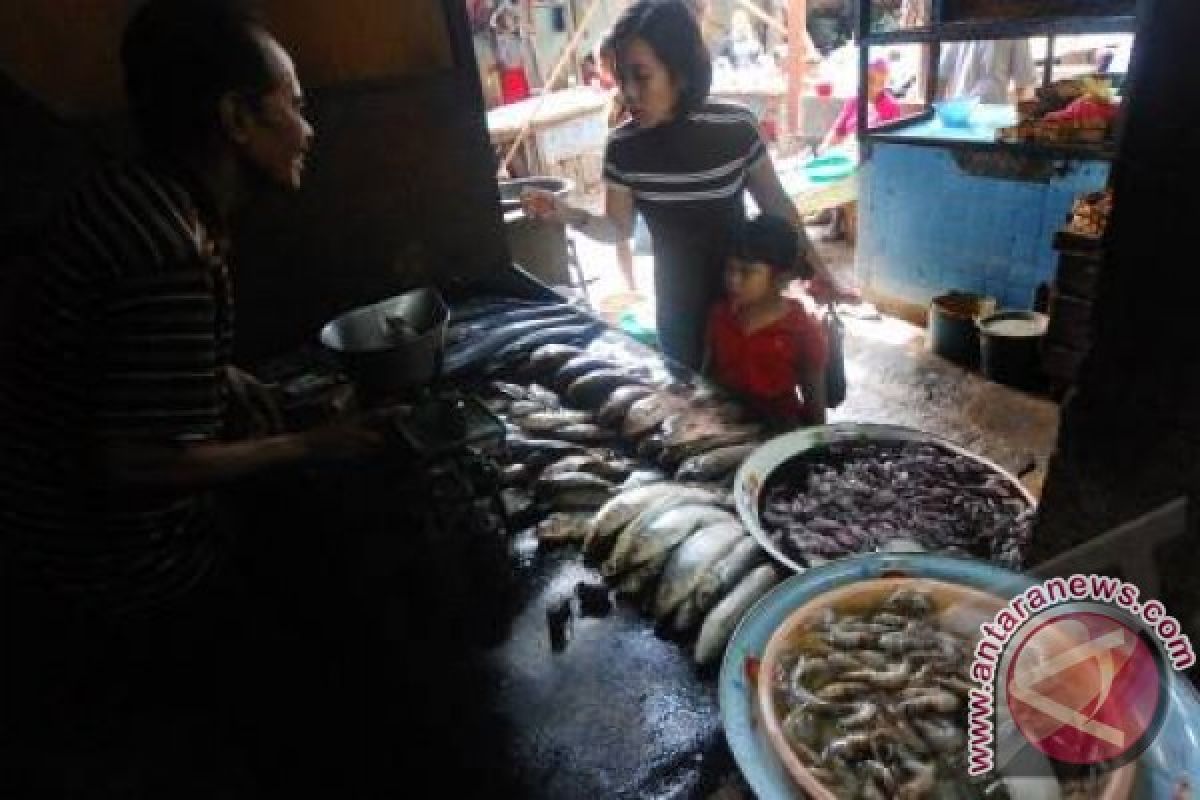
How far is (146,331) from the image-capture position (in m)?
1.67

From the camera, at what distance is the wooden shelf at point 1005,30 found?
5695 millimetres

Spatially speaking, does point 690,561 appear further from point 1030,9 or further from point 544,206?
point 1030,9

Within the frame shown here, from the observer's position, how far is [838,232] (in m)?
11.2

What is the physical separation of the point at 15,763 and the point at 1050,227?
26.2ft

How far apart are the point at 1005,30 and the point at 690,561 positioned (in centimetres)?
621

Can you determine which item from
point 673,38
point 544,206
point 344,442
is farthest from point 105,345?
point 544,206

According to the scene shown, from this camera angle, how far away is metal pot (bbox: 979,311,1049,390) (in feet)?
22.1

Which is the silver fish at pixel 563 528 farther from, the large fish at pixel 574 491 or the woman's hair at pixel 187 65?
the woman's hair at pixel 187 65

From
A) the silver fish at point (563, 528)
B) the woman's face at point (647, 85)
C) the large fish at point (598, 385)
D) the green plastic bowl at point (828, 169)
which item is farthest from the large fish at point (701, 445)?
the green plastic bowl at point (828, 169)

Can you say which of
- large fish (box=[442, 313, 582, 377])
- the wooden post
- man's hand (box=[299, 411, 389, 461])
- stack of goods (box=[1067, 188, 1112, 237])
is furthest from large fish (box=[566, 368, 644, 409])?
the wooden post

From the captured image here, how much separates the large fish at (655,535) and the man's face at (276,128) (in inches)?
61.1

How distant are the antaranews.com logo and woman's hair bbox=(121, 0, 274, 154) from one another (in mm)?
2307

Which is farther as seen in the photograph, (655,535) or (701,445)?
(701,445)

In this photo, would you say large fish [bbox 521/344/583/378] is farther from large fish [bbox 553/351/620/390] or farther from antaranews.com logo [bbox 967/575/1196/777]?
antaranews.com logo [bbox 967/575/1196/777]
